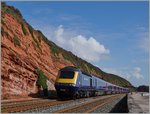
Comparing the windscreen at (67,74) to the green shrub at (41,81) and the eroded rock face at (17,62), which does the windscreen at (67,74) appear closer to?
the eroded rock face at (17,62)

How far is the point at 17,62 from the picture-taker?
4225 centimetres

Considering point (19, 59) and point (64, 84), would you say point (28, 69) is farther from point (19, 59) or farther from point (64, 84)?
point (64, 84)

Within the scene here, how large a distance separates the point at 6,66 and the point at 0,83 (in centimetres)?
313

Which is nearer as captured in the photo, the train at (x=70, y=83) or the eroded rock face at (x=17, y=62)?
the train at (x=70, y=83)

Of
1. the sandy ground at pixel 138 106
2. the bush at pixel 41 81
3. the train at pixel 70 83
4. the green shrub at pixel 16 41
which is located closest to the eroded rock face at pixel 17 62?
the green shrub at pixel 16 41

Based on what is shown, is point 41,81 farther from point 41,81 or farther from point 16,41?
point 16,41

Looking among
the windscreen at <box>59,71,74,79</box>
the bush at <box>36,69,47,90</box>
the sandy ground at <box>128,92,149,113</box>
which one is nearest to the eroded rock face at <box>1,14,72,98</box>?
the bush at <box>36,69,47,90</box>

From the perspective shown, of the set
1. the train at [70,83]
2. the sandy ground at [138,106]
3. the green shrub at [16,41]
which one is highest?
the green shrub at [16,41]

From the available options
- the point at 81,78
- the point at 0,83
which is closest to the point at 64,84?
the point at 81,78

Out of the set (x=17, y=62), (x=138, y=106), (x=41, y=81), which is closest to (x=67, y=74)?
(x=17, y=62)

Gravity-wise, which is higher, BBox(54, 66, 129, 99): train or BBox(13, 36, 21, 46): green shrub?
BBox(13, 36, 21, 46): green shrub

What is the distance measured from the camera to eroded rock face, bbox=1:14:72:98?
129 ft

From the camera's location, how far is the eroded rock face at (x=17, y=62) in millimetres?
39250

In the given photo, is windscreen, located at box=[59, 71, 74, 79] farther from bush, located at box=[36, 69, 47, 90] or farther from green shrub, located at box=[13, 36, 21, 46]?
green shrub, located at box=[13, 36, 21, 46]
